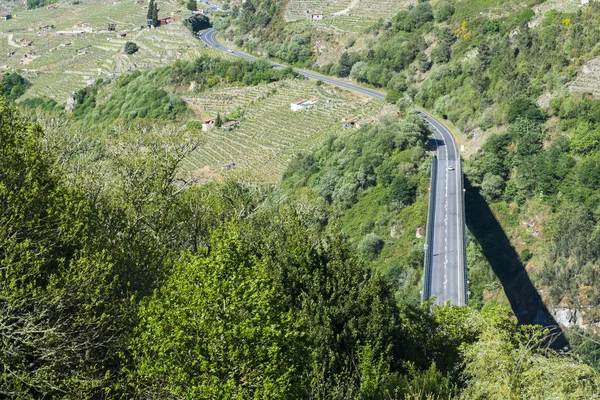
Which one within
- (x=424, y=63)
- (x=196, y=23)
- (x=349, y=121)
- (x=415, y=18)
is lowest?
(x=349, y=121)

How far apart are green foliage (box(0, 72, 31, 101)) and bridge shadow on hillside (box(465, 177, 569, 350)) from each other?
9332 cm

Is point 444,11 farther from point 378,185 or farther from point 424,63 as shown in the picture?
point 378,185

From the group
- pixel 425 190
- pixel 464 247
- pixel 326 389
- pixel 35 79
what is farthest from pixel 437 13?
pixel 326 389

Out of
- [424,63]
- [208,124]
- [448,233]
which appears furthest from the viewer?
[424,63]

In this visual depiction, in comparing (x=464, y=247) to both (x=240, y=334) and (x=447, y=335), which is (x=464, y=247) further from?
(x=240, y=334)

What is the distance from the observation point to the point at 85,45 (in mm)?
143750

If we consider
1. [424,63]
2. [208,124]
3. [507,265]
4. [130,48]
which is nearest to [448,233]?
[507,265]

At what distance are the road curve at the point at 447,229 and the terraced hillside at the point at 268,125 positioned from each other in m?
16.2

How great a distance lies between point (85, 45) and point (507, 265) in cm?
11561

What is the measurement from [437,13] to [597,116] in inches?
1881

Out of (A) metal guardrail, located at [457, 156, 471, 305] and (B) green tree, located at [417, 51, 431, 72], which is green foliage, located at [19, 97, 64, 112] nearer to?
(B) green tree, located at [417, 51, 431, 72]

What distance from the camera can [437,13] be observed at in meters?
103

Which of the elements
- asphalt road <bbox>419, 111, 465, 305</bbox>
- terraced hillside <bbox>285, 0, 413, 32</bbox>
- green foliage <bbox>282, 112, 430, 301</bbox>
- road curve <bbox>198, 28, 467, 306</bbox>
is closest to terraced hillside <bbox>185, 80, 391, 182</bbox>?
green foliage <bbox>282, 112, 430, 301</bbox>

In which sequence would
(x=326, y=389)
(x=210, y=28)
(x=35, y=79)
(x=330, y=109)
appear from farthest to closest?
(x=210, y=28) → (x=35, y=79) → (x=330, y=109) → (x=326, y=389)
